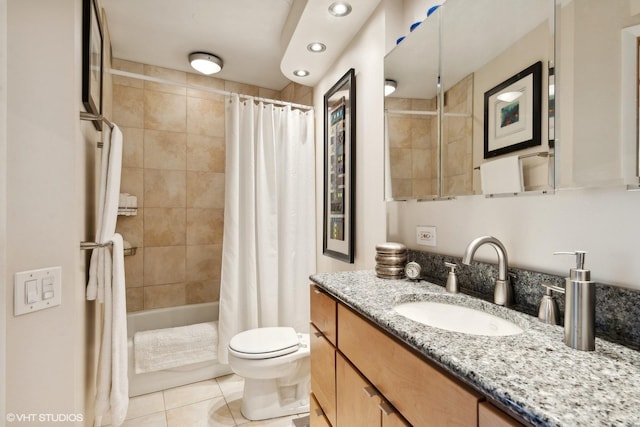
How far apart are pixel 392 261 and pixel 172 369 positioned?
5.89ft

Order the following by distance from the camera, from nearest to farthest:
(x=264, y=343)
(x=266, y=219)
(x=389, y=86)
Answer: (x=389, y=86)
(x=264, y=343)
(x=266, y=219)

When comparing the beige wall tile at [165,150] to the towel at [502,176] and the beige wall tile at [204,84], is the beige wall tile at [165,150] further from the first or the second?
the towel at [502,176]

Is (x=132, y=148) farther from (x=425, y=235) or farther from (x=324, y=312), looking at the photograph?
(x=425, y=235)

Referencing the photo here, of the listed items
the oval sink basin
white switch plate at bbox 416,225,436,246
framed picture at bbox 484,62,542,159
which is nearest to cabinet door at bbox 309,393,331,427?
the oval sink basin

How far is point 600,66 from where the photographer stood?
2.48 feet

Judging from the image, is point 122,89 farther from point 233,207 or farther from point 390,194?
point 390,194

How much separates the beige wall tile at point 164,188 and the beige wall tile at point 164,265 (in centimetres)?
41

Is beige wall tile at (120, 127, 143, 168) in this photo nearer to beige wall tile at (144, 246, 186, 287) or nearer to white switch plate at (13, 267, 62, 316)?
beige wall tile at (144, 246, 186, 287)

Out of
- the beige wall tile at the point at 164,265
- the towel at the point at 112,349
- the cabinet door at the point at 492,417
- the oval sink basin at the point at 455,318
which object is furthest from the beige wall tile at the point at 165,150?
the cabinet door at the point at 492,417

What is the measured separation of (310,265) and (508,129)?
1.73 meters

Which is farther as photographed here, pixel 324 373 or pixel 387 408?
pixel 324 373

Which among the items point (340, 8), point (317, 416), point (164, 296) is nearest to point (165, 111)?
point (164, 296)

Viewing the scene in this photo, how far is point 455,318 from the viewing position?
106 cm

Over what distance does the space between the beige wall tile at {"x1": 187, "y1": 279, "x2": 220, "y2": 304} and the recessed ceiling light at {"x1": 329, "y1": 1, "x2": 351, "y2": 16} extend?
7.99 ft
